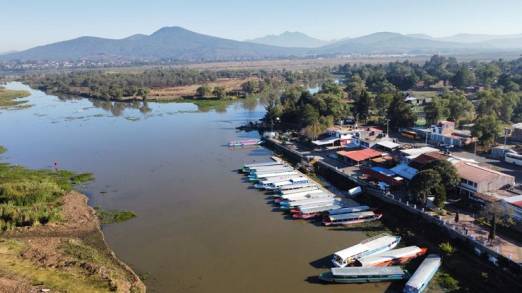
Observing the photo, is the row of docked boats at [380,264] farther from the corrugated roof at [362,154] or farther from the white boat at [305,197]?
the corrugated roof at [362,154]

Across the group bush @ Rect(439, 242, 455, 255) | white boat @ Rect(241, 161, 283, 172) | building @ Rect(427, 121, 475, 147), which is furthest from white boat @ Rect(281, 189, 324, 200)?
building @ Rect(427, 121, 475, 147)

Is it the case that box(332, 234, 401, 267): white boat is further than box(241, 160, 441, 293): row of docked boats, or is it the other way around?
box(332, 234, 401, 267): white boat

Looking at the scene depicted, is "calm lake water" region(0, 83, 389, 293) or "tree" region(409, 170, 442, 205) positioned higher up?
"tree" region(409, 170, 442, 205)

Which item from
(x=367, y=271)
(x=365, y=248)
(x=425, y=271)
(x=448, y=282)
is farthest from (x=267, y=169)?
(x=448, y=282)

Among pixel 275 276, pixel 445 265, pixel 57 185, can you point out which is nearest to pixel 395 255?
pixel 445 265

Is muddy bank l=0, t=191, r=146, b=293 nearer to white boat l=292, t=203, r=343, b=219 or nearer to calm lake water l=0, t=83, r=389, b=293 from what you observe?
calm lake water l=0, t=83, r=389, b=293

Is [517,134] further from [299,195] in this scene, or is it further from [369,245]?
[369,245]

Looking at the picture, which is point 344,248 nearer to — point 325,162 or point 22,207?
point 325,162
